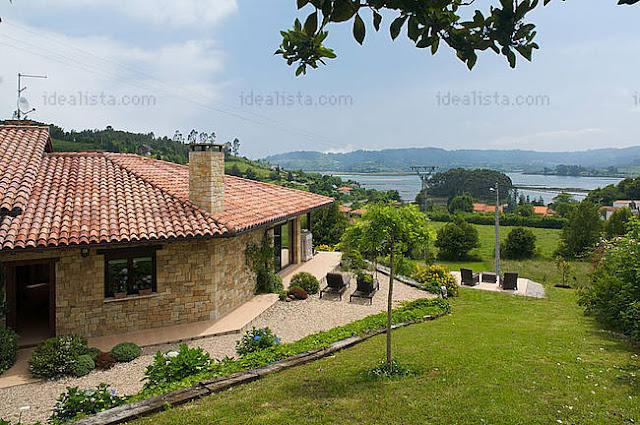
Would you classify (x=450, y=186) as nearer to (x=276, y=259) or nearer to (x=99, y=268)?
(x=276, y=259)

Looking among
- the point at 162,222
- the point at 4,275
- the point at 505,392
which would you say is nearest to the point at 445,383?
the point at 505,392

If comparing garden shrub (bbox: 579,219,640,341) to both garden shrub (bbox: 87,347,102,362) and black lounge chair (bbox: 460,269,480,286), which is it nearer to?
black lounge chair (bbox: 460,269,480,286)

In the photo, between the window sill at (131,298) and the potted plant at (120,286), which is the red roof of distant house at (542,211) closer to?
the window sill at (131,298)

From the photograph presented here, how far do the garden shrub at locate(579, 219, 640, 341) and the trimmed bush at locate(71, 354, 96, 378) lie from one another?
10973 millimetres

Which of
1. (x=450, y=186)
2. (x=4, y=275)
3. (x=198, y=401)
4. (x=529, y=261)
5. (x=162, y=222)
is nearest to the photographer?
(x=198, y=401)

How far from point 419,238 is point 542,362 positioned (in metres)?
2.97

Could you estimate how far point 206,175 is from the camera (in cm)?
1242

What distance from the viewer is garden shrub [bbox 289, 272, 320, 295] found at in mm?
15297

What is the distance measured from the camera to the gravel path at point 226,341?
7.63 m

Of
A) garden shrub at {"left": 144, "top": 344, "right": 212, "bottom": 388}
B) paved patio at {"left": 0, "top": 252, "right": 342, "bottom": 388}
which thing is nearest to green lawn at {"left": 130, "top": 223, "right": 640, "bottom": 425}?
garden shrub at {"left": 144, "top": 344, "right": 212, "bottom": 388}

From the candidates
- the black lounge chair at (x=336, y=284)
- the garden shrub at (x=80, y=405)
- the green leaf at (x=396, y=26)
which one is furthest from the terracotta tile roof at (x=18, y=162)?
the green leaf at (x=396, y=26)

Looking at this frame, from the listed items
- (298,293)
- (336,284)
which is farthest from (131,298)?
(336,284)

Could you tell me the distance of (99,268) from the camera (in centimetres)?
1056

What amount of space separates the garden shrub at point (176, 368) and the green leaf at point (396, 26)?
278 inches
